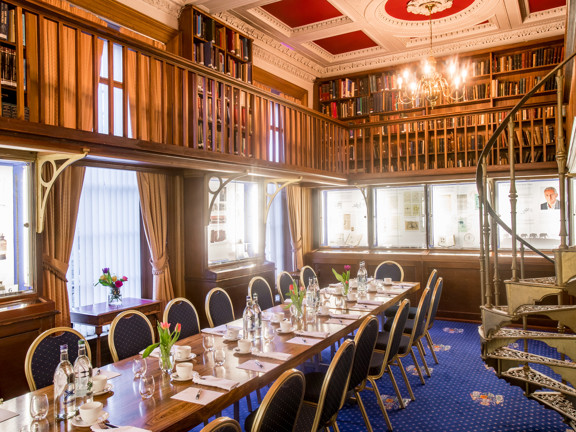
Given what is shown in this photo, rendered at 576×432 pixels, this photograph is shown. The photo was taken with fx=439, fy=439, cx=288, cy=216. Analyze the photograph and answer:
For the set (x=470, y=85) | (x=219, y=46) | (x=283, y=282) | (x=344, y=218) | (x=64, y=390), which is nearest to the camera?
(x=64, y=390)

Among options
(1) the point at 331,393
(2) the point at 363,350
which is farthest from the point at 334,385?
(2) the point at 363,350

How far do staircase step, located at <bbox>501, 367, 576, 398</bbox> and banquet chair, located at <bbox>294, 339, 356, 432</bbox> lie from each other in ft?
5.33

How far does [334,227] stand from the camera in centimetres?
889

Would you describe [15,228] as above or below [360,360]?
above

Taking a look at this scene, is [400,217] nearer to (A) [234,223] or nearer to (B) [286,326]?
(A) [234,223]

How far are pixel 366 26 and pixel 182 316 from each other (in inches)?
226

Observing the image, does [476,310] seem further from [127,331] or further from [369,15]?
[127,331]

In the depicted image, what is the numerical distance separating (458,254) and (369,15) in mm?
4188

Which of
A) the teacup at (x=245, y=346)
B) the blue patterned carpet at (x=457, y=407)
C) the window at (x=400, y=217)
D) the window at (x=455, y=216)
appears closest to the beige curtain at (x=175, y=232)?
the blue patterned carpet at (x=457, y=407)

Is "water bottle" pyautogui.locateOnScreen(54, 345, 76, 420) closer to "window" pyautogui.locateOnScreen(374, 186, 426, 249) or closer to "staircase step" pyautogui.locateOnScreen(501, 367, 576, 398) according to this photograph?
"staircase step" pyautogui.locateOnScreen(501, 367, 576, 398)

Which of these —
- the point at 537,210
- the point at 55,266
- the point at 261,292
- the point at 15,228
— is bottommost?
the point at 261,292

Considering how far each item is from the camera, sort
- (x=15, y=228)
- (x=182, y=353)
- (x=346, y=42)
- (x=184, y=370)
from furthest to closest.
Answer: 1. (x=346, y=42)
2. (x=15, y=228)
3. (x=182, y=353)
4. (x=184, y=370)

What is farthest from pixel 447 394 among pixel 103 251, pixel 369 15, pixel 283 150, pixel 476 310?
pixel 369 15

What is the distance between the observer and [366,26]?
7332mm
